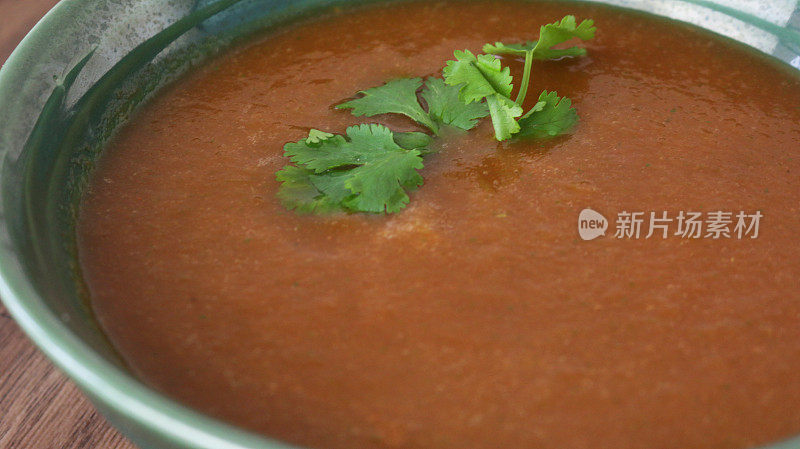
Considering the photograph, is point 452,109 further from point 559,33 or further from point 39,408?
point 39,408

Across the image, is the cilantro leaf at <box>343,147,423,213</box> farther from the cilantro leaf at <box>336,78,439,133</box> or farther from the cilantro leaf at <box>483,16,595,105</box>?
the cilantro leaf at <box>483,16,595,105</box>

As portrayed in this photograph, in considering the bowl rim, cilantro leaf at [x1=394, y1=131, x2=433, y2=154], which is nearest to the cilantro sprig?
cilantro leaf at [x1=394, y1=131, x2=433, y2=154]

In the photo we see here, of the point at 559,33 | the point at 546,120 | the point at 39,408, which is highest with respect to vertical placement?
the point at 559,33

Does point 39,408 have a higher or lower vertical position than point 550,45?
lower

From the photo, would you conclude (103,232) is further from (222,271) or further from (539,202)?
(539,202)

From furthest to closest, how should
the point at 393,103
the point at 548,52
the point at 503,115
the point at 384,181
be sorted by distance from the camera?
the point at 548,52, the point at 393,103, the point at 503,115, the point at 384,181

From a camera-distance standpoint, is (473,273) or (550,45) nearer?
(473,273)
